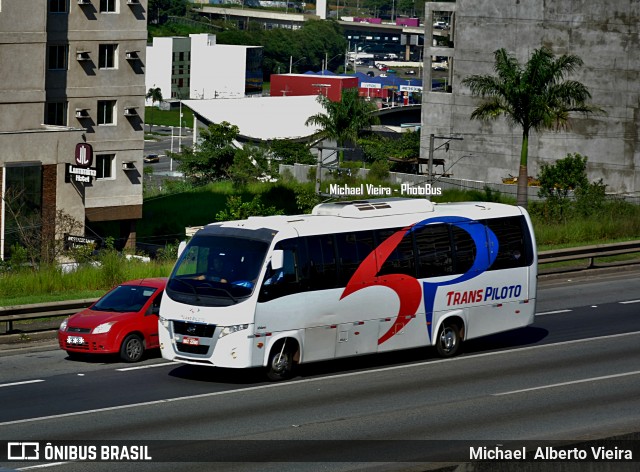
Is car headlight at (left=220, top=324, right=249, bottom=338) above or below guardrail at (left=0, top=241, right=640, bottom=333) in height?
above

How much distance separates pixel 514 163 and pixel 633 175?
10.2 m

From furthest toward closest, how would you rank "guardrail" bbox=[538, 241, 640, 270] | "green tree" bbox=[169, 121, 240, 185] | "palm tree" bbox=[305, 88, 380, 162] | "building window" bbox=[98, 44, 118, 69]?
"palm tree" bbox=[305, 88, 380, 162] → "green tree" bbox=[169, 121, 240, 185] → "building window" bbox=[98, 44, 118, 69] → "guardrail" bbox=[538, 241, 640, 270]

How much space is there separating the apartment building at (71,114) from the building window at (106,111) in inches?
1.9

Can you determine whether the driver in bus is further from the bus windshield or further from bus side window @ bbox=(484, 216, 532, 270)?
bus side window @ bbox=(484, 216, 532, 270)

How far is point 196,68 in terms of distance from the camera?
190 metres

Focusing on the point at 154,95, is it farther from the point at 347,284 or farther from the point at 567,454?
the point at 567,454

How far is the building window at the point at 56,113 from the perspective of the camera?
55.4 meters

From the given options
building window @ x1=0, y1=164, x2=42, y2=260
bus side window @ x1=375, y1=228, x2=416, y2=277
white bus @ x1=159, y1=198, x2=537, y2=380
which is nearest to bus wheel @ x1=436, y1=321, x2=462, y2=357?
white bus @ x1=159, y1=198, x2=537, y2=380

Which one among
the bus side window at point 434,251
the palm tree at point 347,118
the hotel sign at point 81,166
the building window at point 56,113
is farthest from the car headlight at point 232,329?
the palm tree at point 347,118

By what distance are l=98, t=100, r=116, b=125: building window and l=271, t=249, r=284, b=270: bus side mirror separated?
127 feet

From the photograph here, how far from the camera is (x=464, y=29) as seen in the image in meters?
87.6

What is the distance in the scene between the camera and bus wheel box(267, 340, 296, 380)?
20906 millimetres

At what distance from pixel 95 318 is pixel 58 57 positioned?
3451 cm

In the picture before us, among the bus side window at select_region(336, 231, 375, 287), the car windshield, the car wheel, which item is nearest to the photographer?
the bus side window at select_region(336, 231, 375, 287)
